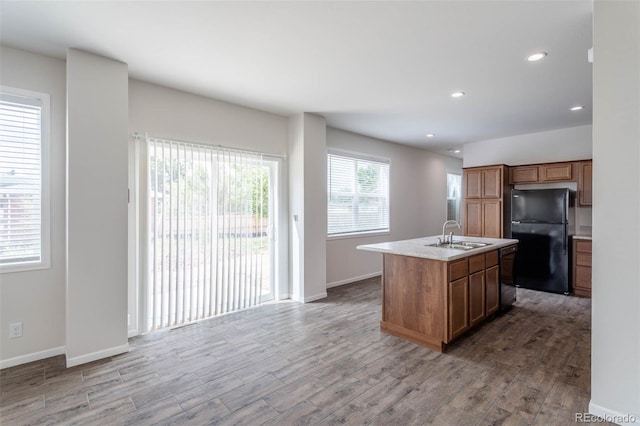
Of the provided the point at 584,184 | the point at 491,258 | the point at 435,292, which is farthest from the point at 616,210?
the point at 584,184

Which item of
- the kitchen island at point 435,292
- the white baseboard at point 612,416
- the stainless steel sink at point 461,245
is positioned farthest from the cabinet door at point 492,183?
the white baseboard at point 612,416

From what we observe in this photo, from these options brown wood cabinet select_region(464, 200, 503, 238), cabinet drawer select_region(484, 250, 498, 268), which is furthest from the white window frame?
cabinet drawer select_region(484, 250, 498, 268)

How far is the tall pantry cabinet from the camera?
218 inches

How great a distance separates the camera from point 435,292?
301 centimetres

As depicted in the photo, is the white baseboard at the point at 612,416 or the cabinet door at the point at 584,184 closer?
the white baseboard at the point at 612,416

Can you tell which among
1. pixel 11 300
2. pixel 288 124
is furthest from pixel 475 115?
pixel 11 300

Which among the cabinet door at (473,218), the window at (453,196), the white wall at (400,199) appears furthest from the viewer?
the window at (453,196)

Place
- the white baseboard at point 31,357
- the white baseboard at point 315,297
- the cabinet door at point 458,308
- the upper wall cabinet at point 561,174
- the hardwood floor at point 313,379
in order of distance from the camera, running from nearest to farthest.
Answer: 1. the hardwood floor at point 313,379
2. the white baseboard at point 31,357
3. the cabinet door at point 458,308
4. the white baseboard at point 315,297
5. the upper wall cabinet at point 561,174

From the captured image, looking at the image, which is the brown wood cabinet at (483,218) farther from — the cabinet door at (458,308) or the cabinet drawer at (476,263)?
the cabinet door at (458,308)

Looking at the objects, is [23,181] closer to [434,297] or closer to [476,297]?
[434,297]

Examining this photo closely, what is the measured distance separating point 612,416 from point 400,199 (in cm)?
506

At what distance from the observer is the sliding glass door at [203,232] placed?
3.41 m

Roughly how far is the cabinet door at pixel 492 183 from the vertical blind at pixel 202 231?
157 inches

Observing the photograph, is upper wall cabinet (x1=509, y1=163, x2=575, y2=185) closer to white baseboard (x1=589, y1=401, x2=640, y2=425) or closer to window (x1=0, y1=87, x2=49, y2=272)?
white baseboard (x1=589, y1=401, x2=640, y2=425)
